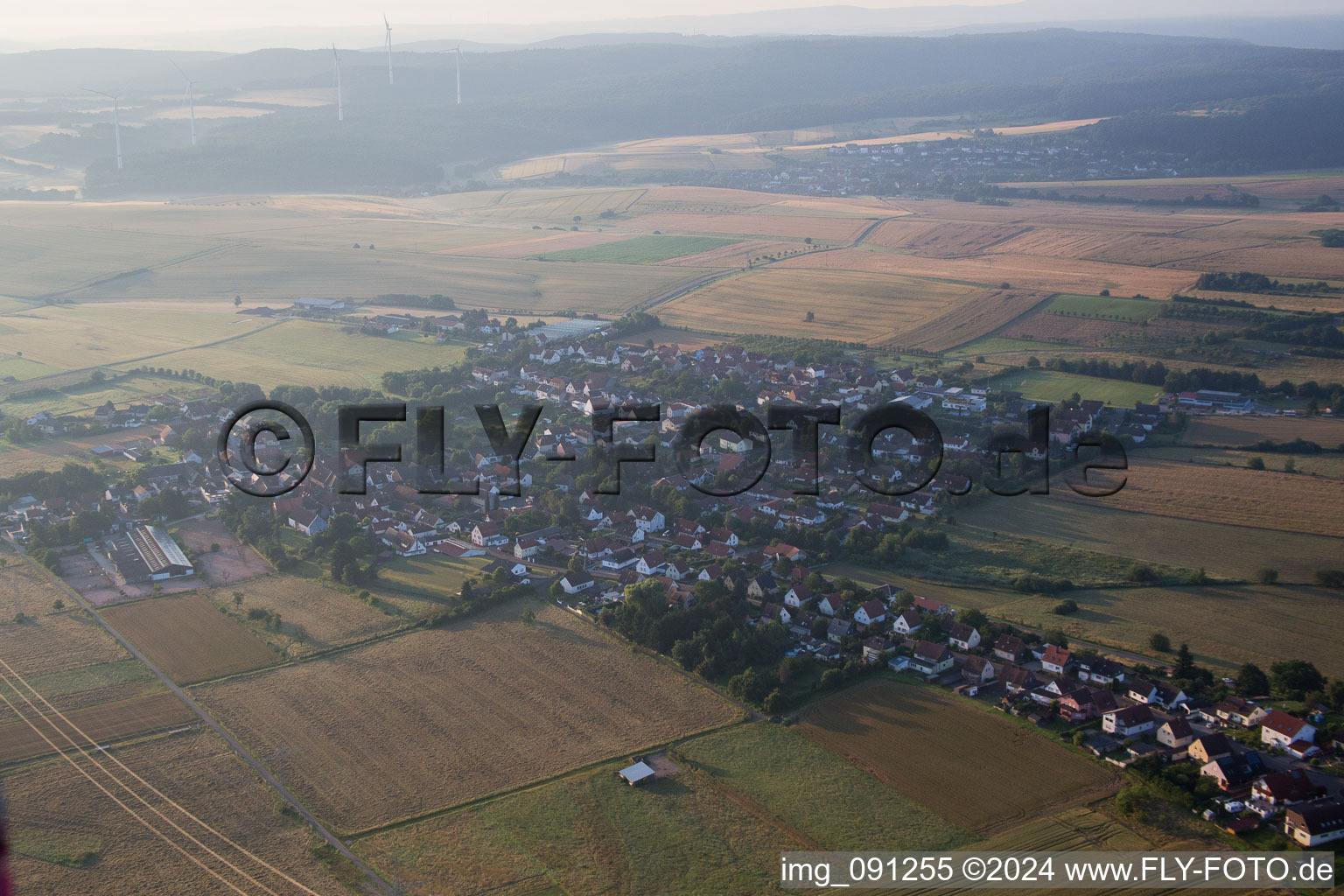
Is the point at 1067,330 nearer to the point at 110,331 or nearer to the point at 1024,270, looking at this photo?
the point at 1024,270

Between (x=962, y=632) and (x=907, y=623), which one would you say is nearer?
(x=962, y=632)

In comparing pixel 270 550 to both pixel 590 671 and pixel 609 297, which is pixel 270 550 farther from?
pixel 609 297

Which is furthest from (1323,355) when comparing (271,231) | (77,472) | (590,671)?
(271,231)

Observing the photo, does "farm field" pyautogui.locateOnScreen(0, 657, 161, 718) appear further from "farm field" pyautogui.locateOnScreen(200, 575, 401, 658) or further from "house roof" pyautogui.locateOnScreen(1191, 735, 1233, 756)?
"house roof" pyautogui.locateOnScreen(1191, 735, 1233, 756)

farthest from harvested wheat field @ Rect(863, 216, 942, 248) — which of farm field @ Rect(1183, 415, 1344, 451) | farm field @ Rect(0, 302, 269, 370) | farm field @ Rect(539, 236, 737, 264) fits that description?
farm field @ Rect(0, 302, 269, 370)

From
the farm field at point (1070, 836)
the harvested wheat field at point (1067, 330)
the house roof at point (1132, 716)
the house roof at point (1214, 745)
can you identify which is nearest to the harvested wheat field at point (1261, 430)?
the harvested wheat field at point (1067, 330)

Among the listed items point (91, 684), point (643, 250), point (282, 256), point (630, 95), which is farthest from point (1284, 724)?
point (630, 95)
